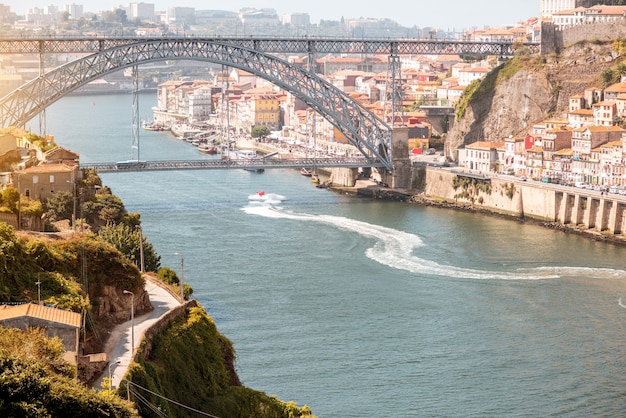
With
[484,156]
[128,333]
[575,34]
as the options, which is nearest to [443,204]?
[484,156]

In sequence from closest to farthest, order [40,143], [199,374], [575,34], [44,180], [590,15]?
[199,374]
[44,180]
[40,143]
[575,34]
[590,15]

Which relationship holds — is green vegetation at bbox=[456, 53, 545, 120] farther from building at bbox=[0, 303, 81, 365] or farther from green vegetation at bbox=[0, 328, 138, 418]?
green vegetation at bbox=[0, 328, 138, 418]

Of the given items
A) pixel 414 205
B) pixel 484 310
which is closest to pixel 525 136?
pixel 414 205

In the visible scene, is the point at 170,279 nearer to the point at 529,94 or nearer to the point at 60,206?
the point at 60,206

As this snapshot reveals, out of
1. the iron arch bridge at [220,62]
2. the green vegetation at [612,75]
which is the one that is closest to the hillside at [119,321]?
the iron arch bridge at [220,62]

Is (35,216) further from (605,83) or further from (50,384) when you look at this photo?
(605,83)

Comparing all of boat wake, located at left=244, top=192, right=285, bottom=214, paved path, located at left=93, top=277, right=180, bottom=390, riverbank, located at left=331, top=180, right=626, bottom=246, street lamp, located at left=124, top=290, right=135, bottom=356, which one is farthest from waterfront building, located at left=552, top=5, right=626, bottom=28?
street lamp, located at left=124, top=290, right=135, bottom=356

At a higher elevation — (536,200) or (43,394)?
(43,394)

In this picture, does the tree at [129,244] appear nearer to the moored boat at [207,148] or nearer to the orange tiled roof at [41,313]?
the orange tiled roof at [41,313]
